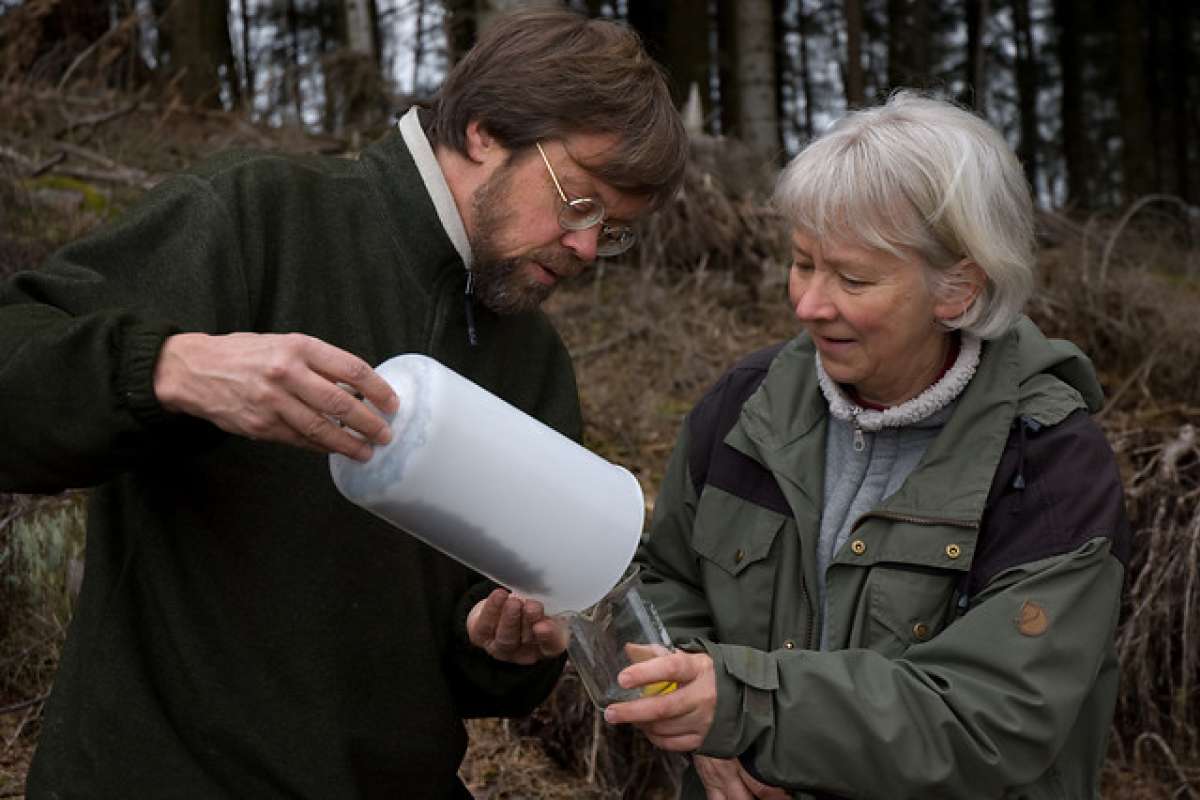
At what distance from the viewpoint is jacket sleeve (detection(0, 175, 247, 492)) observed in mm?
1878

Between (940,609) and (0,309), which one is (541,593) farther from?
(0,309)

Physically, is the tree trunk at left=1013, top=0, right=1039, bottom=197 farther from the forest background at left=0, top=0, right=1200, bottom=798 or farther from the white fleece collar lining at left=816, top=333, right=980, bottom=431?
the white fleece collar lining at left=816, top=333, right=980, bottom=431

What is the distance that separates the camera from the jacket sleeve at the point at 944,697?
2033 millimetres

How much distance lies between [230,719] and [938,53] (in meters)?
18.8

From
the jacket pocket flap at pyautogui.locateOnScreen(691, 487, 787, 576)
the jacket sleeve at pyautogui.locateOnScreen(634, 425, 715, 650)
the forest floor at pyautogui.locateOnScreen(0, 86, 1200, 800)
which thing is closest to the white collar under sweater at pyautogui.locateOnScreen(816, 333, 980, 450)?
the jacket pocket flap at pyautogui.locateOnScreen(691, 487, 787, 576)

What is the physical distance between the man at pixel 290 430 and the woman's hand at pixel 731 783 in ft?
1.15

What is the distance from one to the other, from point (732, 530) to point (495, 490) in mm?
646

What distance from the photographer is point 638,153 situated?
8.06 feet

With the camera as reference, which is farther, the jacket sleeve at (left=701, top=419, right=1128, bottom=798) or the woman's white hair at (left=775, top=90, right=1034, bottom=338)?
the woman's white hair at (left=775, top=90, right=1034, bottom=338)

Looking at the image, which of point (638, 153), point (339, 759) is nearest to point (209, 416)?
point (339, 759)

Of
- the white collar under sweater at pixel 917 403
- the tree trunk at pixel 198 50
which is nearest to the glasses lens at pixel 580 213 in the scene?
the white collar under sweater at pixel 917 403

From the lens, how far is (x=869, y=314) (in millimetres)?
2264

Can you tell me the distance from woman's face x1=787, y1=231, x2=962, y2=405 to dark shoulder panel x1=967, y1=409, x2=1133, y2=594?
0.71ft

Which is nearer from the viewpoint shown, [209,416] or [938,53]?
[209,416]
